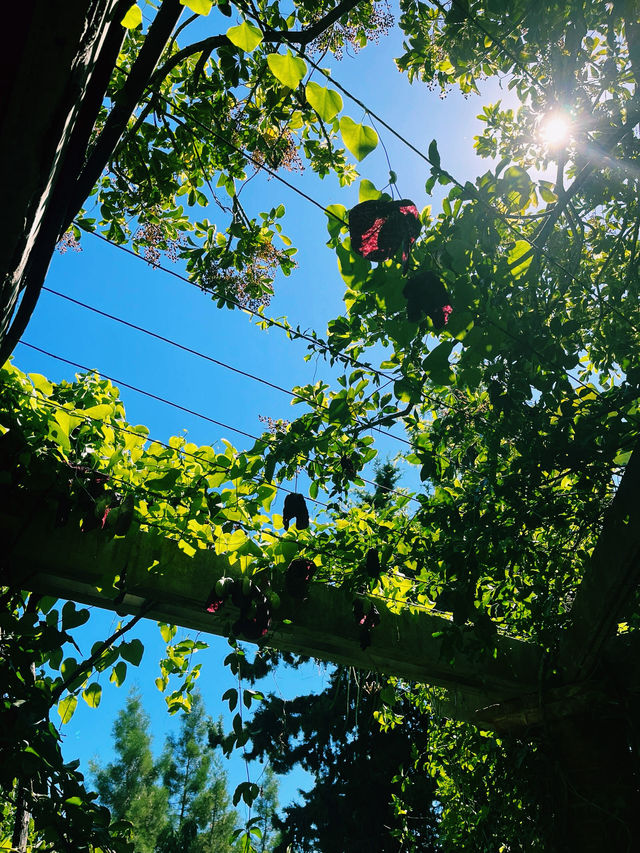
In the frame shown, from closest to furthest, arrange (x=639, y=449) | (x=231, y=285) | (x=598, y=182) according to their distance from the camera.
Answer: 1. (x=639, y=449)
2. (x=231, y=285)
3. (x=598, y=182)

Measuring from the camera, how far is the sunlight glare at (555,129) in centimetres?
235

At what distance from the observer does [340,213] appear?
1.22 meters

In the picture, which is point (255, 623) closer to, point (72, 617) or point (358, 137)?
point (72, 617)

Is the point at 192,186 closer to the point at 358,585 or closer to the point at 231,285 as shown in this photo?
the point at 231,285

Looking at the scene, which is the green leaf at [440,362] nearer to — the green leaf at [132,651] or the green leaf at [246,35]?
the green leaf at [246,35]

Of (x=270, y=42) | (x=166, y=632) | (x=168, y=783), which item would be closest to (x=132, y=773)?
(x=168, y=783)

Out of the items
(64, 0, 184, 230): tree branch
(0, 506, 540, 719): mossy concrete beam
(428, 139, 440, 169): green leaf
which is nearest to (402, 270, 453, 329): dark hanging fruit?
(428, 139, 440, 169): green leaf

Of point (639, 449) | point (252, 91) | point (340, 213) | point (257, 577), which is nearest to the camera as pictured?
point (340, 213)

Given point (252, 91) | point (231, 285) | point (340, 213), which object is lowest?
point (340, 213)

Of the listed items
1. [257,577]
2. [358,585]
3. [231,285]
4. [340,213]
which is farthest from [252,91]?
[358,585]

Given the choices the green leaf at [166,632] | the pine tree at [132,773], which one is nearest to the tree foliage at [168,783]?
the pine tree at [132,773]

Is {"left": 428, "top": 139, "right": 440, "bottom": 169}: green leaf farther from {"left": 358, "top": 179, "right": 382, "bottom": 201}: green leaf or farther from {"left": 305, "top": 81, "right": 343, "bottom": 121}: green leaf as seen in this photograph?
{"left": 305, "top": 81, "right": 343, "bottom": 121}: green leaf

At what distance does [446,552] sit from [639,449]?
27.6 inches

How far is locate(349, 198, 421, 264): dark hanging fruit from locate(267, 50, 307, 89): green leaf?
26 centimetres
